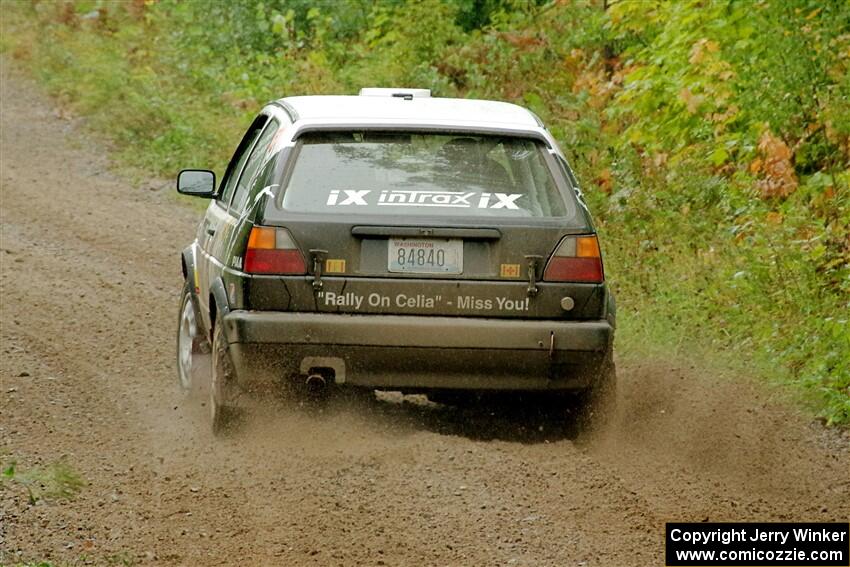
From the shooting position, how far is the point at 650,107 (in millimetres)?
12656

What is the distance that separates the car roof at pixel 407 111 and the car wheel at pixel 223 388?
113 centimetres

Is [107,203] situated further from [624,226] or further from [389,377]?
[389,377]

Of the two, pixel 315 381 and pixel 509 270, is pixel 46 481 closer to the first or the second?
pixel 315 381

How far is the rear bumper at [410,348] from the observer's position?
6.44 meters

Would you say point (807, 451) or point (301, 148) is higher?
point (301, 148)

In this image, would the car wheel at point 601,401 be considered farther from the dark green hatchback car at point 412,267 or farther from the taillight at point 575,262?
the taillight at point 575,262

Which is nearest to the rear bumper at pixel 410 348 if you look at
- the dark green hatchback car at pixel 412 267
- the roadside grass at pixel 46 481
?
the dark green hatchback car at pixel 412 267

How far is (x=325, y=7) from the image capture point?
2039 cm

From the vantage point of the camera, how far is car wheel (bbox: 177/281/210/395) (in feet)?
26.3

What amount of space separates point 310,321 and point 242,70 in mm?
13340

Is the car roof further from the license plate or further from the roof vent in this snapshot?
the license plate

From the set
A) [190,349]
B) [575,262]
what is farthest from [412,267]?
[190,349]

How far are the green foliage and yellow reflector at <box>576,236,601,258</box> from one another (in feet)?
6.31

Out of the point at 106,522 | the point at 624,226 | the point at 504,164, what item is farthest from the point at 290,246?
the point at 624,226
